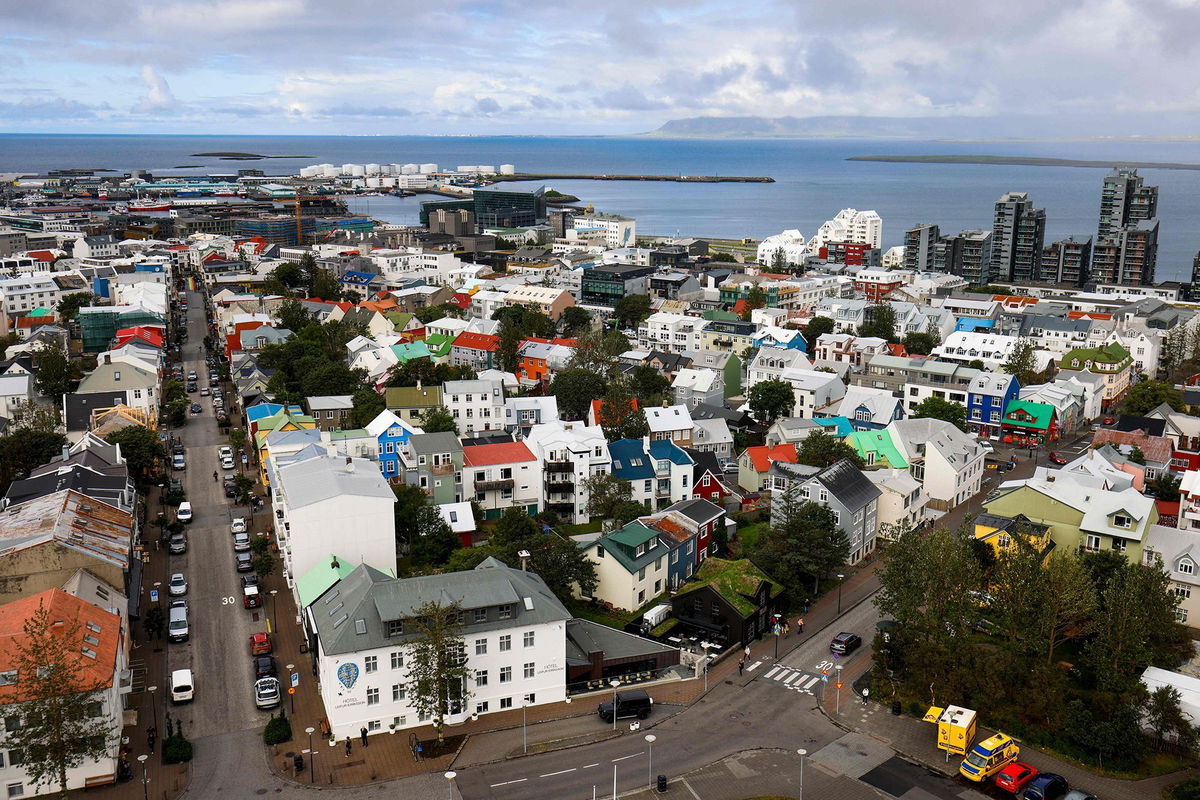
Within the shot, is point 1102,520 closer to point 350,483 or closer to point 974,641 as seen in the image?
point 974,641

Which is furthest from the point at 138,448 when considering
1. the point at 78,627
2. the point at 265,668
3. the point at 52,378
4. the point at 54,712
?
the point at 54,712

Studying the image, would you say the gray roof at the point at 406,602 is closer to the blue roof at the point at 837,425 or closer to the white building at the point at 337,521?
the white building at the point at 337,521

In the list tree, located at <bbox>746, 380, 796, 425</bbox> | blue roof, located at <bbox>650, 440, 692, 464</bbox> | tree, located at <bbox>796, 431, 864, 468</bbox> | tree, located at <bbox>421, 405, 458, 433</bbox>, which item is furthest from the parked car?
tree, located at <bbox>746, 380, 796, 425</bbox>

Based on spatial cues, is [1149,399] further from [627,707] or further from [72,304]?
[72,304]

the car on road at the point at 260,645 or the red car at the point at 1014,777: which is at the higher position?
the red car at the point at 1014,777

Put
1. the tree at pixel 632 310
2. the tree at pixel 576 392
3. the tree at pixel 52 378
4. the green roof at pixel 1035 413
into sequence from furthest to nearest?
the tree at pixel 632 310
the tree at pixel 52 378
the tree at pixel 576 392
the green roof at pixel 1035 413

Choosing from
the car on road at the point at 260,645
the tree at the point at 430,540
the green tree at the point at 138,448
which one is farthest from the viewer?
the green tree at the point at 138,448

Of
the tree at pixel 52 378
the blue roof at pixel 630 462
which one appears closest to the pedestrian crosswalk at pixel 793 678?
the blue roof at pixel 630 462
